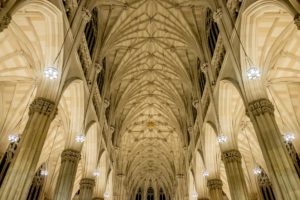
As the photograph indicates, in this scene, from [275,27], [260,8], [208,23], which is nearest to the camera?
[260,8]

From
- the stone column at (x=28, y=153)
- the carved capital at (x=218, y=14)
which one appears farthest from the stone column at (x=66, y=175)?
the carved capital at (x=218, y=14)

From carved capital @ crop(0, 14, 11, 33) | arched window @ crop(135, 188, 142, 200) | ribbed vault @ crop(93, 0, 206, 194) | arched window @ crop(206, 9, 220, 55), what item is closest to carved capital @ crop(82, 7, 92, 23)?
ribbed vault @ crop(93, 0, 206, 194)

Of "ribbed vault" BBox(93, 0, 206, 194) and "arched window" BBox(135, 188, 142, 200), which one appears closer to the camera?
"ribbed vault" BBox(93, 0, 206, 194)

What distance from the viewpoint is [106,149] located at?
76.2 feet

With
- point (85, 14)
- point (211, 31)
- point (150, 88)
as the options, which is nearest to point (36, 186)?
point (150, 88)

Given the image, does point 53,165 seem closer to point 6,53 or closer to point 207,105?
point 6,53

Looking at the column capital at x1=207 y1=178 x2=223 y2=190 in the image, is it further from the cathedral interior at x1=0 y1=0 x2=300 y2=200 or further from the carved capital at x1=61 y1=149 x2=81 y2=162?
the carved capital at x1=61 y1=149 x2=81 y2=162

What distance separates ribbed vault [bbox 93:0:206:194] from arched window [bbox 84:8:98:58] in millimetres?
635

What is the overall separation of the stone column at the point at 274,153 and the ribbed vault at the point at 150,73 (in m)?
10.1

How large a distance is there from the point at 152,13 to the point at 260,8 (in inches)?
467

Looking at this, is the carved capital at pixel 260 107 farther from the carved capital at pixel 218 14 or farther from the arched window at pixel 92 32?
the arched window at pixel 92 32

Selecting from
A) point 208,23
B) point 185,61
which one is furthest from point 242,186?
point 185,61

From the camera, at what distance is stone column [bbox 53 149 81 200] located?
516 inches

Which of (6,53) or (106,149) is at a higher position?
(6,53)
